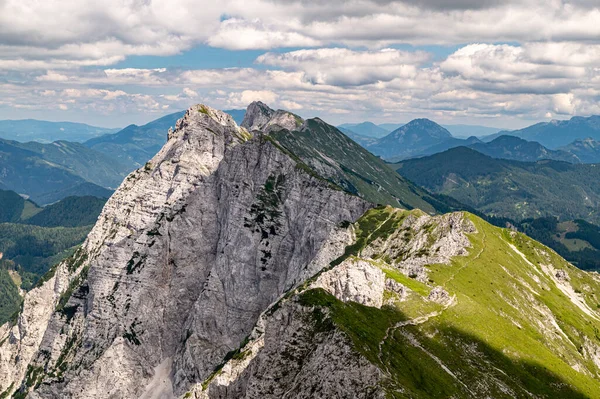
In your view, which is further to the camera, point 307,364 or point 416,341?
point 416,341

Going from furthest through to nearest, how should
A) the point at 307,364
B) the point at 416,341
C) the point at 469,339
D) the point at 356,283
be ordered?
the point at 356,283 → the point at 469,339 → the point at 416,341 → the point at 307,364

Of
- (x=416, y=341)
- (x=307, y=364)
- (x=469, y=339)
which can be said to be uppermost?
(x=307, y=364)

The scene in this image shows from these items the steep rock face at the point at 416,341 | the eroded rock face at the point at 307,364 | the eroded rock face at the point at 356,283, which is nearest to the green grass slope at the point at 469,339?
the steep rock face at the point at 416,341

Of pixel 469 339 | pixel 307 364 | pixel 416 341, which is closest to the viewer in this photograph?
pixel 307 364

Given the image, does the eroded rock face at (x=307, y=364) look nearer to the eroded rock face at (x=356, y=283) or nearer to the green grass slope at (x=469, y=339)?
the green grass slope at (x=469, y=339)

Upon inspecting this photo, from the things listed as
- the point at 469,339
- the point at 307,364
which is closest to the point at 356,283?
the point at 469,339

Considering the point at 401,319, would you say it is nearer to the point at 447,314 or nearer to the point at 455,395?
the point at 447,314

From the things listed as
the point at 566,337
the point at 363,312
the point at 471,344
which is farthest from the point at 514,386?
the point at 566,337

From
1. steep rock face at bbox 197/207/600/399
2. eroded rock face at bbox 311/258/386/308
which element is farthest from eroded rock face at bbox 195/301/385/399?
eroded rock face at bbox 311/258/386/308

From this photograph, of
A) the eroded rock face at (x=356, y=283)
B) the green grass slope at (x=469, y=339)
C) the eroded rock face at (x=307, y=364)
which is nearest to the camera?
the eroded rock face at (x=307, y=364)

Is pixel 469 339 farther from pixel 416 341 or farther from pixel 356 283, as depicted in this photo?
pixel 356 283

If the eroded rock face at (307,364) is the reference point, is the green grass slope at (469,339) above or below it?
below

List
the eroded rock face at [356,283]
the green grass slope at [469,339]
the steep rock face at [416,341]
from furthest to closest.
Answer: the eroded rock face at [356,283]
the green grass slope at [469,339]
the steep rock face at [416,341]
